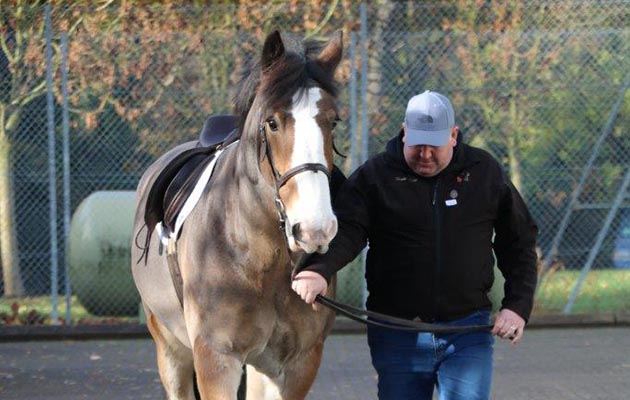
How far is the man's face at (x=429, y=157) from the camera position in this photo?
4.88 m

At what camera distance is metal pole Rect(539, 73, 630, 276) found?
11.5 m

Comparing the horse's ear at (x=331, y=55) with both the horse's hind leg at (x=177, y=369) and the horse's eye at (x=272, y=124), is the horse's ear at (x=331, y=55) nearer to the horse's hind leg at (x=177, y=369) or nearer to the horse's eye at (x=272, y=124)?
the horse's eye at (x=272, y=124)

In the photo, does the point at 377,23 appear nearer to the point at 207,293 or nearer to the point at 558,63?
the point at 558,63

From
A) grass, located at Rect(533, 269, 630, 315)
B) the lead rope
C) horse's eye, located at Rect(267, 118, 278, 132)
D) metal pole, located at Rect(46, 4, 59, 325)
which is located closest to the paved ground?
grass, located at Rect(533, 269, 630, 315)

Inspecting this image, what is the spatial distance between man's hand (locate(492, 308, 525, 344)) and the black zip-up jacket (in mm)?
42

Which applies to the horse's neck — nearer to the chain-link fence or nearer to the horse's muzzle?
the horse's muzzle

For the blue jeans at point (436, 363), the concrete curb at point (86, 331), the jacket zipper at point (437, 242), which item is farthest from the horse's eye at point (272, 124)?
the concrete curb at point (86, 331)

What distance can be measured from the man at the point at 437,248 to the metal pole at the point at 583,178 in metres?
6.62

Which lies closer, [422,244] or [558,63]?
[422,244]

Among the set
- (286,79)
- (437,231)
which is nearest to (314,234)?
(286,79)

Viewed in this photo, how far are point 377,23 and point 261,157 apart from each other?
24.3 ft

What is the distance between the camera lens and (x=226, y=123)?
676 cm

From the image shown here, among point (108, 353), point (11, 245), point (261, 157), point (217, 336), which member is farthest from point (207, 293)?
point (11, 245)

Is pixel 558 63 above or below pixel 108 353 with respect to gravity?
above
